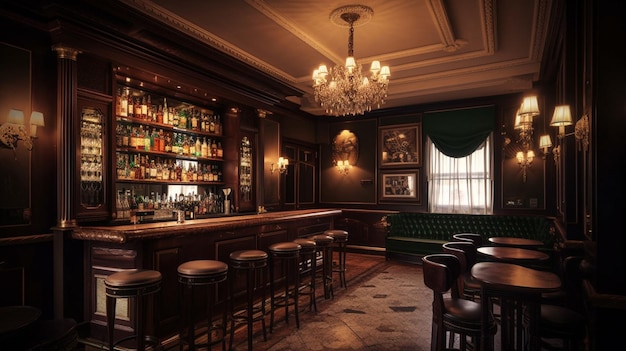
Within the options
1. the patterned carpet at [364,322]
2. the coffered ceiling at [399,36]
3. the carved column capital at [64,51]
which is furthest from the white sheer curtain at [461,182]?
the carved column capital at [64,51]

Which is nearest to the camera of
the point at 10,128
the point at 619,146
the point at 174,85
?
the point at 619,146

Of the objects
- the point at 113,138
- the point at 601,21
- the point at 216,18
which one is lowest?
the point at 113,138

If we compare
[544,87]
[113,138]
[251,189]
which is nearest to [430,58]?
[544,87]

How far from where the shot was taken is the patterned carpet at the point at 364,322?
3455mm

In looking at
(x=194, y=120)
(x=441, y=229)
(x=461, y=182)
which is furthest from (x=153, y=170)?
(x=461, y=182)

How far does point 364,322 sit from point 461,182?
4.54 metres

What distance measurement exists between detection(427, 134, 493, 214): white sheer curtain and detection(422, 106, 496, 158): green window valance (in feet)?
0.53

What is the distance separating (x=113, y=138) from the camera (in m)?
3.85

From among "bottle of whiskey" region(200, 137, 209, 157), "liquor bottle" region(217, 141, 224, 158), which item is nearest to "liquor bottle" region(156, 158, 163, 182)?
"bottle of whiskey" region(200, 137, 209, 157)

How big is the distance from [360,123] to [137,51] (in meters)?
5.65

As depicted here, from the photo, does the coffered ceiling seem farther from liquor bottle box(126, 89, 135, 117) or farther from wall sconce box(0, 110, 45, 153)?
wall sconce box(0, 110, 45, 153)

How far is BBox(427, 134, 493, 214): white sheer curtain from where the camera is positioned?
7215mm

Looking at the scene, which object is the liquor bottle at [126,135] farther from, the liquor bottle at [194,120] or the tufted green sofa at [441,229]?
the tufted green sofa at [441,229]

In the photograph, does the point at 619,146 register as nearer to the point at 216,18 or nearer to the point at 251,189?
the point at 216,18
